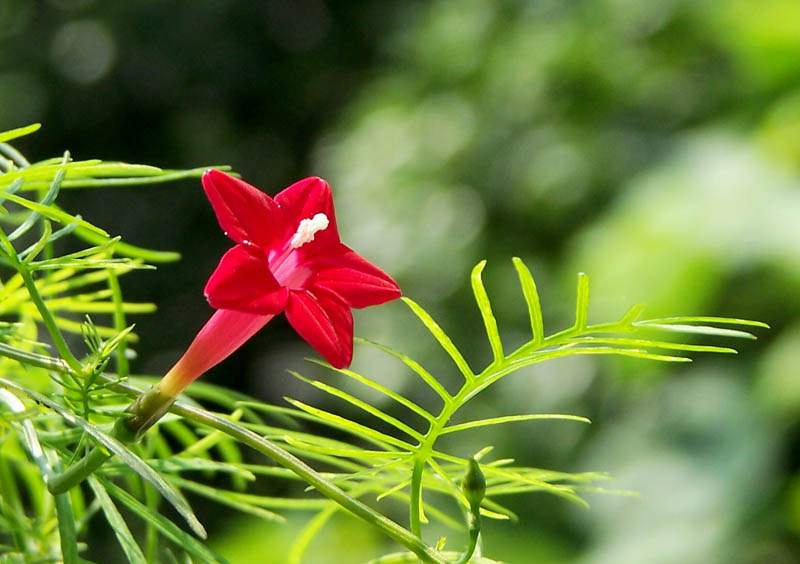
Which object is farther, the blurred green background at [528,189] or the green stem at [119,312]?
the blurred green background at [528,189]

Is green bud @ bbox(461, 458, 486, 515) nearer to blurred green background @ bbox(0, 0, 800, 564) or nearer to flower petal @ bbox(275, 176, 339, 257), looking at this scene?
flower petal @ bbox(275, 176, 339, 257)

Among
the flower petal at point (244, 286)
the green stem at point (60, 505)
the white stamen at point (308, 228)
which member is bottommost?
the green stem at point (60, 505)

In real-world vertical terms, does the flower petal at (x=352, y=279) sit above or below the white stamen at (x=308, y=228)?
below

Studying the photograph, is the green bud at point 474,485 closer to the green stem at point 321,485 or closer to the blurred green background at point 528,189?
the green stem at point 321,485

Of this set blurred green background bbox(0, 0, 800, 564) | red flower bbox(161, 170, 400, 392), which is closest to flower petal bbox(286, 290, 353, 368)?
red flower bbox(161, 170, 400, 392)

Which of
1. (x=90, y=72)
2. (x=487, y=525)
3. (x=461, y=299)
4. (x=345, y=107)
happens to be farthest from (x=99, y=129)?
(x=487, y=525)

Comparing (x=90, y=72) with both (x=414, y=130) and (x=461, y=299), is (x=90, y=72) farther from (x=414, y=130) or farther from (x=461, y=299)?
(x=461, y=299)

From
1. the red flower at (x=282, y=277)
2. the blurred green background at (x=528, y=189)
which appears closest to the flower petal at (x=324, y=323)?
the red flower at (x=282, y=277)
